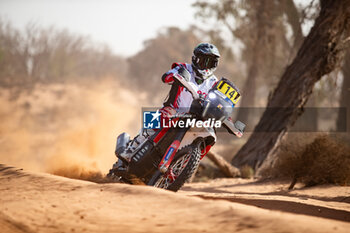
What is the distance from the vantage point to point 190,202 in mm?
4875

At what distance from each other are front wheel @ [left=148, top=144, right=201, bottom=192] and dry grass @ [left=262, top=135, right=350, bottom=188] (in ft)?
14.1

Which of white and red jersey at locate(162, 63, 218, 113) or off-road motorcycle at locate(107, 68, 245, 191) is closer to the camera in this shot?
off-road motorcycle at locate(107, 68, 245, 191)

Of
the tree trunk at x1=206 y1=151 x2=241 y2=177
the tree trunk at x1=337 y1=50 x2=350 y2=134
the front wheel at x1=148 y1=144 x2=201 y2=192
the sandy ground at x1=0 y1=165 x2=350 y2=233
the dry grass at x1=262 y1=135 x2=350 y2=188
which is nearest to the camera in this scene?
the sandy ground at x1=0 y1=165 x2=350 y2=233

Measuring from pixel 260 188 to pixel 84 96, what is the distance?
76.6ft

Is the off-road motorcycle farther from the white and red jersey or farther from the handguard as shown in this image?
the white and red jersey

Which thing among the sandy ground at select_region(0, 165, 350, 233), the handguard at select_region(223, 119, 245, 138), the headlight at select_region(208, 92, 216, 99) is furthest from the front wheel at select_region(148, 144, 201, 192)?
the sandy ground at select_region(0, 165, 350, 233)

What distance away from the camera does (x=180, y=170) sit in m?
6.54

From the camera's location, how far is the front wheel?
618 cm

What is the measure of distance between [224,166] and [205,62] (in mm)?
5633

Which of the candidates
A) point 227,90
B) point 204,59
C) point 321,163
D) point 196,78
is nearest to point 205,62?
point 204,59

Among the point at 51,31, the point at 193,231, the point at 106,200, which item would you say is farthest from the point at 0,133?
the point at 51,31

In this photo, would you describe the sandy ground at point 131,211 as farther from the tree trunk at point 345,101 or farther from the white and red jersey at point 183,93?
the tree trunk at point 345,101

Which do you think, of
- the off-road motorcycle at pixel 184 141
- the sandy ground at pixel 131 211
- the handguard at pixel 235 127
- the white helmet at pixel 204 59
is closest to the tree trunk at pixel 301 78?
the sandy ground at pixel 131 211

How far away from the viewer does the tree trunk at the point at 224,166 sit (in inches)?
462
